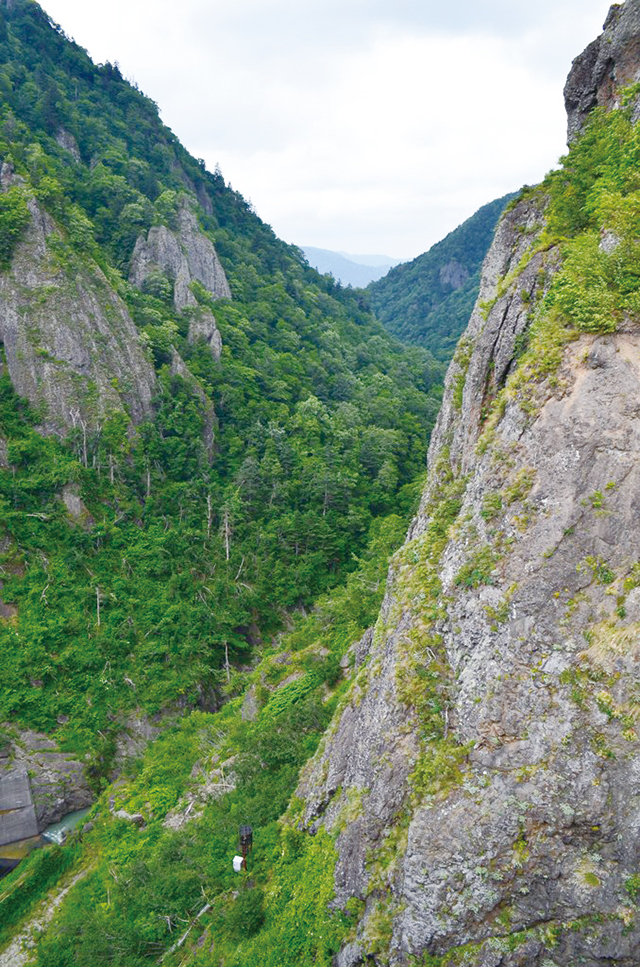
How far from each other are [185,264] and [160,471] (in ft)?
89.6

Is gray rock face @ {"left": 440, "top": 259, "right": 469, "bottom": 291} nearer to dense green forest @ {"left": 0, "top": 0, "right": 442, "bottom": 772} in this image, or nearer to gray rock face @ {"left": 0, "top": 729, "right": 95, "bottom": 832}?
dense green forest @ {"left": 0, "top": 0, "right": 442, "bottom": 772}

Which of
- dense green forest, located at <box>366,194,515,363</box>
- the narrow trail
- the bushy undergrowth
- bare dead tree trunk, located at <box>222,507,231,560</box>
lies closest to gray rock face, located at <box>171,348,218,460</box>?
bare dead tree trunk, located at <box>222,507,231,560</box>

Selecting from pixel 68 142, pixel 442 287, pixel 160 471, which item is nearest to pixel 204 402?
pixel 160 471

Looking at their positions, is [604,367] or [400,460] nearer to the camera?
[604,367]

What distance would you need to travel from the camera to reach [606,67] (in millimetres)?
17078

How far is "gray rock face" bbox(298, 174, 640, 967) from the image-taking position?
9117 millimetres

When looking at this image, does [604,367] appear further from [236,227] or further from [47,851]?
[236,227]

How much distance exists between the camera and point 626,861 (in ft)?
28.9

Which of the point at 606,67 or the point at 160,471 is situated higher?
the point at 606,67

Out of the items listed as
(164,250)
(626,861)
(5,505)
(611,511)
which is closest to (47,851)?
(5,505)

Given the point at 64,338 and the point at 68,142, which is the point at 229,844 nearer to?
the point at 64,338

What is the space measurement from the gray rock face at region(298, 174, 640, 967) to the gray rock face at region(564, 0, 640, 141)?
10803mm

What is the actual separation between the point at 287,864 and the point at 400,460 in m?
38.5

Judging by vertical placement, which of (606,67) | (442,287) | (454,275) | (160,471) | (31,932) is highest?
(454,275)
